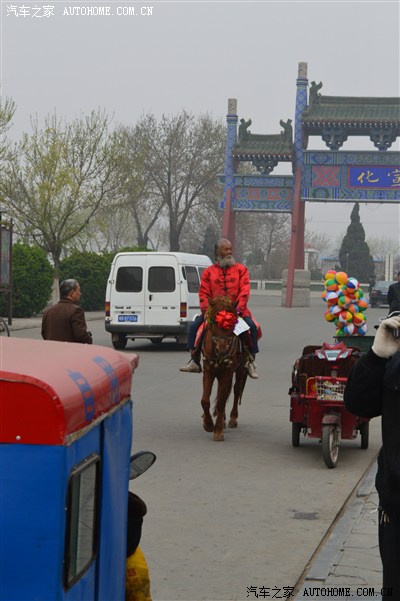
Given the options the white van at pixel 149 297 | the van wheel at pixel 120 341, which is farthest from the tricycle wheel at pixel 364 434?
the van wheel at pixel 120 341

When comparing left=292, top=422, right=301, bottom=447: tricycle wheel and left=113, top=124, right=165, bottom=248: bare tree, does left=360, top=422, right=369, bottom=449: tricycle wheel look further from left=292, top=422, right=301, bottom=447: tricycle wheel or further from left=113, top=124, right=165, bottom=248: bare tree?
left=113, top=124, right=165, bottom=248: bare tree

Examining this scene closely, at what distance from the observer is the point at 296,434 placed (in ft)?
34.4

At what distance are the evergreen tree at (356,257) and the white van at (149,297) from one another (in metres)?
83.7

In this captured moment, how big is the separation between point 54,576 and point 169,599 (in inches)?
123

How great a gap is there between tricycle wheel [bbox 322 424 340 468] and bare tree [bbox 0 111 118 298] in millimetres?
30701

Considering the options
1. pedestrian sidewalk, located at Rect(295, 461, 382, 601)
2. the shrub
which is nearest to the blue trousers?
pedestrian sidewalk, located at Rect(295, 461, 382, 601)

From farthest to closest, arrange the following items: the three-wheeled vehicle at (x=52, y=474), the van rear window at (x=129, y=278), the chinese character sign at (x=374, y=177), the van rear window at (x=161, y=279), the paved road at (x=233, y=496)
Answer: the chinese character sign at (x=374, y=177)
the van rear window at (x=129, y=278)
the van rear window at (x=161, y=279)
the paved road at (x=233, y=496)
the three-wheeled vehicle at (x=52, y=474)

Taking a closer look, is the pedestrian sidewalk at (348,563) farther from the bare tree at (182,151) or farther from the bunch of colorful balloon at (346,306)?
the bare tree at (182,151)

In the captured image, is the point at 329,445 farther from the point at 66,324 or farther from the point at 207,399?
the point at 66,324

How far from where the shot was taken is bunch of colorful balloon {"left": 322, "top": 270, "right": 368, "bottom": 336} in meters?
14.2

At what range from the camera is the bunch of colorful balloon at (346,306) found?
14.2m

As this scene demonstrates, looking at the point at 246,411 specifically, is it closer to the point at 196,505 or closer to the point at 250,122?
the point at 196,505

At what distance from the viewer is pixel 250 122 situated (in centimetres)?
5309

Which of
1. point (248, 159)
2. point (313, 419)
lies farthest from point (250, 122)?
point (313, 419)
